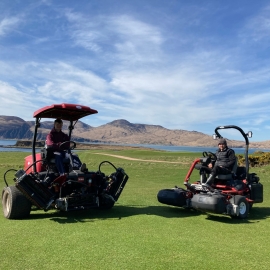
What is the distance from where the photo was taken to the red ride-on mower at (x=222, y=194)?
8312mm

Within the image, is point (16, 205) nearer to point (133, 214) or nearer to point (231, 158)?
point (133, 214)

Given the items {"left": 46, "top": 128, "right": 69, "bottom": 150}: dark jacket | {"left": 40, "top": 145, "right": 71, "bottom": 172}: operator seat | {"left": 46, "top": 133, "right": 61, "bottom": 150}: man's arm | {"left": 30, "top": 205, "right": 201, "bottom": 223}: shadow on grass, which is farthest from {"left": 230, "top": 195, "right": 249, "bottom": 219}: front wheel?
{"left": 46, "top": 133, "right": 61, "bottom": 150}: man's arm

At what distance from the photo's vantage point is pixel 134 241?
19.8 ft

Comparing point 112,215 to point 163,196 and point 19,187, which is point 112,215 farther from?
point 19,187

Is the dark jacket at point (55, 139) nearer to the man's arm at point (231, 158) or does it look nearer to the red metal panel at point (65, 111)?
the red metal panel at point (65, 111)

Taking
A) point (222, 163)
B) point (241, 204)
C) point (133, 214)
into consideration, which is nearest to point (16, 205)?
point (133, 214)

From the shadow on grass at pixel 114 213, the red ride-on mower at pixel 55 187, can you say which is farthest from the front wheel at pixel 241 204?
the red ride-on mower at pixel 55 187

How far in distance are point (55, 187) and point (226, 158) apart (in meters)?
4.94

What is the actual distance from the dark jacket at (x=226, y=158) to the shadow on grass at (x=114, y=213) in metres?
1.60

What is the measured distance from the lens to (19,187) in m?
7.73

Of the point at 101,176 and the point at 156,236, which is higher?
the point at 101,176

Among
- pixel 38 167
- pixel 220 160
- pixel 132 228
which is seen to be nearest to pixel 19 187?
pixel 38 167

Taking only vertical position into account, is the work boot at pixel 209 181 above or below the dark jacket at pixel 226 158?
below

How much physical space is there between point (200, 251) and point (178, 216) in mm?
3051
